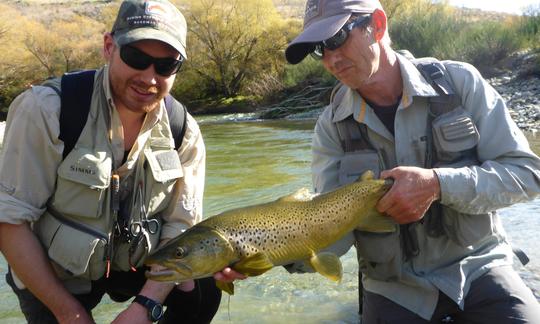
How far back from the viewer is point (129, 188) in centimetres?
315

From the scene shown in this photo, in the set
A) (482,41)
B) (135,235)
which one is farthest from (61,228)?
(482,41)

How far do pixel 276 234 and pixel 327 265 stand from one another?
33cm

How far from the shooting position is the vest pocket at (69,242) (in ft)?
9.39

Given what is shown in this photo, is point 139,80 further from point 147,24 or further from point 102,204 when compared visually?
point 102,204

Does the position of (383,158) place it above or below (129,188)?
above

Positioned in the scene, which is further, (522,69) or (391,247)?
(522,69)

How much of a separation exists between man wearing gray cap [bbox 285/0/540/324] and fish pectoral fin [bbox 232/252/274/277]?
1.56 feet

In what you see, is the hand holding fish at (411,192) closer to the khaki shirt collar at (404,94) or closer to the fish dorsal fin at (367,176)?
the fish dorsal fin at (367,176)

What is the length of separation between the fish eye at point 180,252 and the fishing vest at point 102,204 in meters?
0.66

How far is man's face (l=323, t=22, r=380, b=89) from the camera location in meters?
2.91

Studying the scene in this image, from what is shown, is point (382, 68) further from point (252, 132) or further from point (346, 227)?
point (252, 132)

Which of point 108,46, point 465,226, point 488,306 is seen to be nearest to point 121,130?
point 108,46

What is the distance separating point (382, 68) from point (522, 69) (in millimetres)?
20718

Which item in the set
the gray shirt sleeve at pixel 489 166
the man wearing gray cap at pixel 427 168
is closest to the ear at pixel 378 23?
the man wearing gray cap at pixel 427 168
